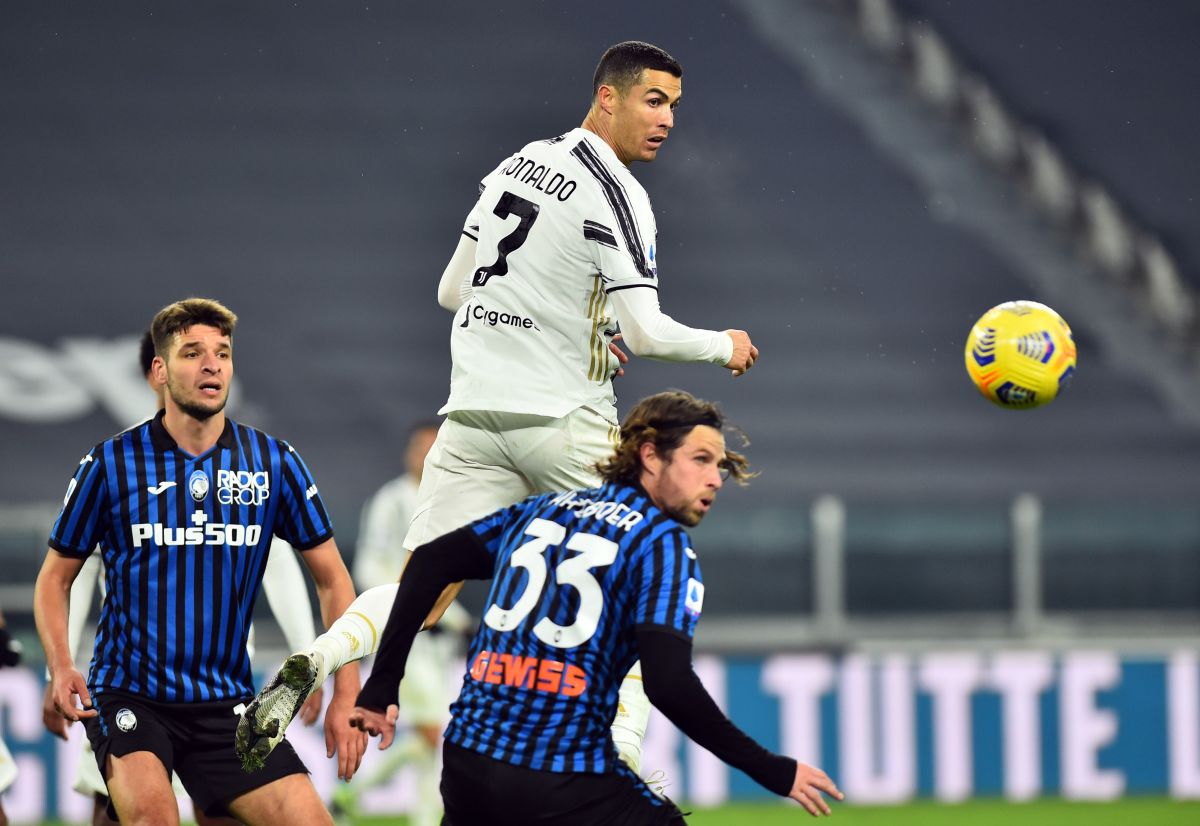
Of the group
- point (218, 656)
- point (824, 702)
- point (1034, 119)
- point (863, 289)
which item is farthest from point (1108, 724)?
point (218, 656)

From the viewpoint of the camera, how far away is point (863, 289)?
12.8 meters

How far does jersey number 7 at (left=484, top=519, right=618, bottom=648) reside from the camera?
4.20m

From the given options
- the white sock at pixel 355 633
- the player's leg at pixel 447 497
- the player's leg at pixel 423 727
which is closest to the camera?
the white sock at pixel 355 633

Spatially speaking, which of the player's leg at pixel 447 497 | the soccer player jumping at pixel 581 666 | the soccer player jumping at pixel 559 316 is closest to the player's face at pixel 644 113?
the soccer player jumping at pixel 559 316

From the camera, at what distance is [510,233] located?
495 cm

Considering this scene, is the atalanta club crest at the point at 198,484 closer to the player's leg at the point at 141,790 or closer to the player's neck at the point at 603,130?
the player's leg at the point at 141,790

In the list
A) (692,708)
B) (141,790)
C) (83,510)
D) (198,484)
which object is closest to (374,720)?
(692,708)

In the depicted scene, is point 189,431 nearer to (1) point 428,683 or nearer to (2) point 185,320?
(2) point 185,320

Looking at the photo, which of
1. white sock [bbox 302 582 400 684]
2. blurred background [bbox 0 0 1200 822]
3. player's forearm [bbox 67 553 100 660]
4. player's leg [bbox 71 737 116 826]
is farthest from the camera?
blurred background [bbox 0 0 1200 822]

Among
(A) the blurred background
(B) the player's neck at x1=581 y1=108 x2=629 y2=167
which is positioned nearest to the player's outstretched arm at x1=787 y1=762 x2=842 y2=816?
(B) the player's neck at x1=581 y1=108 x2=629 y2=167

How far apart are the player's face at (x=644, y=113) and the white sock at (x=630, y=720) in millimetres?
1413

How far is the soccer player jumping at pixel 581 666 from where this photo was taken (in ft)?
13.5

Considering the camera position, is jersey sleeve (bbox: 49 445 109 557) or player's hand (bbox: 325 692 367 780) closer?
player's hand (bbox: 325 692 367 780)

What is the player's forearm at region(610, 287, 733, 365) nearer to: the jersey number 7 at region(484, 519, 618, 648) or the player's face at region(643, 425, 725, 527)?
the player's face at region(643, 425, 725, 527)
